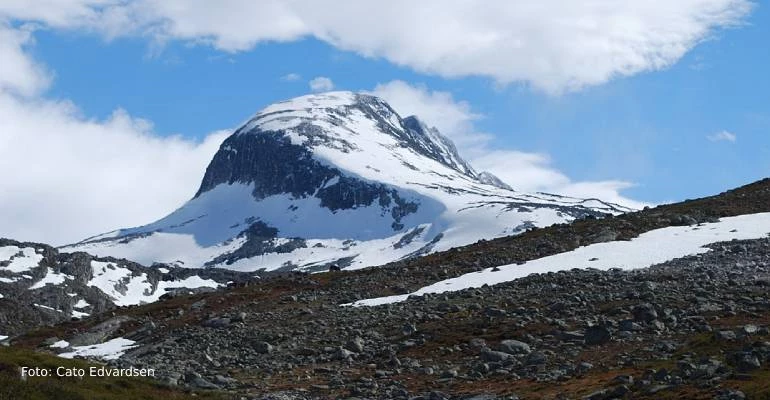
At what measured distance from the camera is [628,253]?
59562 mm

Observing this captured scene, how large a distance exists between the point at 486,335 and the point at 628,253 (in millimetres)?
21156

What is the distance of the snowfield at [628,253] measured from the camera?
57.0 meters

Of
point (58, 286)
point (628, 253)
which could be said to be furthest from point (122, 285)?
point (628, 253)

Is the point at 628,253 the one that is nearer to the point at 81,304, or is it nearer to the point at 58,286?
the point at 81,304

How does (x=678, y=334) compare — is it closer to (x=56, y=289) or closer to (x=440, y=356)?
(x=440, y=356)

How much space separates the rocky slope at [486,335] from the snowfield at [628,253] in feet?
6.57

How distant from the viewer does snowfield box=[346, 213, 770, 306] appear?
2244 inches

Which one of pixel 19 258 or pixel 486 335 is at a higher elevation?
pixel 19 258

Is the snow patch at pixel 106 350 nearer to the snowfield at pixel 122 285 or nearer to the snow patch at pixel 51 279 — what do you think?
the snowfield at pixel 122 285

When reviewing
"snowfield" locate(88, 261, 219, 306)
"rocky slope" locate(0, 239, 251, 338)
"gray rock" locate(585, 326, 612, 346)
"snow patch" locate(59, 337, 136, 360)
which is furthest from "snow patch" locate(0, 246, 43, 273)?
"gray rock" locate(585, 326, 612, 346)

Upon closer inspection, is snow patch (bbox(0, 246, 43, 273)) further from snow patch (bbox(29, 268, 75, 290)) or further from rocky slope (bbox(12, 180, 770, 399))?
rocky slope (bbox(12, 180, 770, 399))

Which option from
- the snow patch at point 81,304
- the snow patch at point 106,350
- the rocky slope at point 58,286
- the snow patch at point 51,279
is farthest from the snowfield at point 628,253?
the snow patch at point 51,279

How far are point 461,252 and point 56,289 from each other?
117985 mm

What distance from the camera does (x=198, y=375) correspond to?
39062 millimetres
